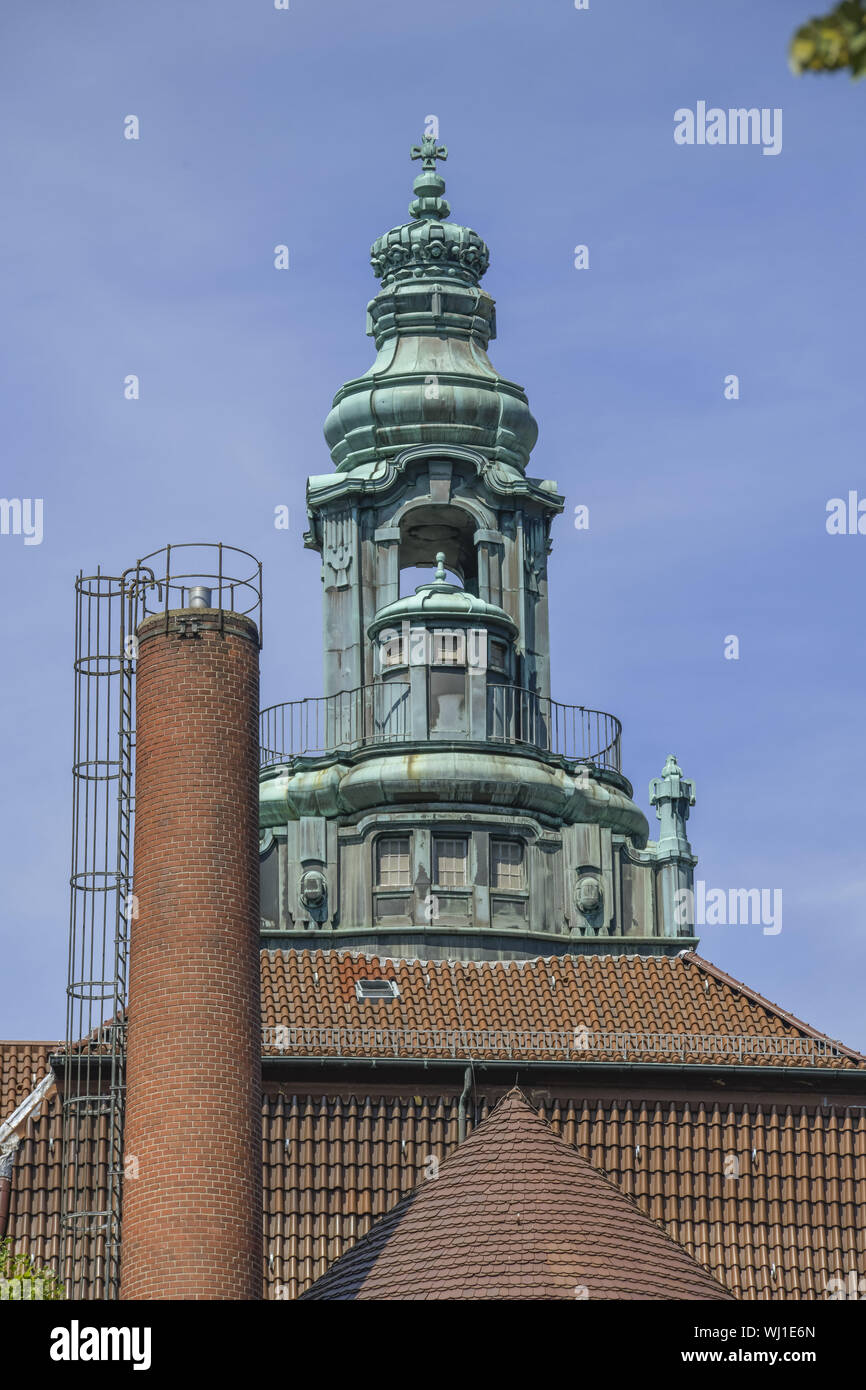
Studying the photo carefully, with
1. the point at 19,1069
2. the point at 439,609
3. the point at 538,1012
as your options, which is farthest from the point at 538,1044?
the point at 439,609

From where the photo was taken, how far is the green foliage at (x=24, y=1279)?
42.1 metres

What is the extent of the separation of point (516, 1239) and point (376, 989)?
12.0m

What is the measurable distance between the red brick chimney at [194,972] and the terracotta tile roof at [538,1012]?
8588mm

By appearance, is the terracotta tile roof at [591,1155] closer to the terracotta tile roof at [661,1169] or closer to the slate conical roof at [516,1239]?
the terracotta tile roof at [661,1169]

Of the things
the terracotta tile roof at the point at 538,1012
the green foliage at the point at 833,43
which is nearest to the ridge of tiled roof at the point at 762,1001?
the terracotta tile roof at the point at 538,1012

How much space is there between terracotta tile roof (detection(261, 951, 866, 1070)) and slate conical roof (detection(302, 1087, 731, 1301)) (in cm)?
469

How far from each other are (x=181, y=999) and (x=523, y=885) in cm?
2004

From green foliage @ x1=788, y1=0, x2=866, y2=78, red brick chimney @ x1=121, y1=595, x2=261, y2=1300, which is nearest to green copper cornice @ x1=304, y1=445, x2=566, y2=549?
red brick chimney @ x1=121, y1=595, x2=261, y2=1300

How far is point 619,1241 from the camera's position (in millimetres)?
43062

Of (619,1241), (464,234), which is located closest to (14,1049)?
(619,1241)

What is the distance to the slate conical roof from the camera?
41.3 m

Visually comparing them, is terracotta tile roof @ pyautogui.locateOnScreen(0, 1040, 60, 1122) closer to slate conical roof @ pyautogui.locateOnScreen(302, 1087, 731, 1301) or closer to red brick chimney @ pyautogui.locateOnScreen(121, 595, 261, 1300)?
slate conical roof @ pyautogui.locateOnScreen(302, 1087, 731, 1301)

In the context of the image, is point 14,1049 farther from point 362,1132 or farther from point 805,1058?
point 805,1058

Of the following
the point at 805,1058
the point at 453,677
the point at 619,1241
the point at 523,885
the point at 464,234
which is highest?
the point at 464,234
